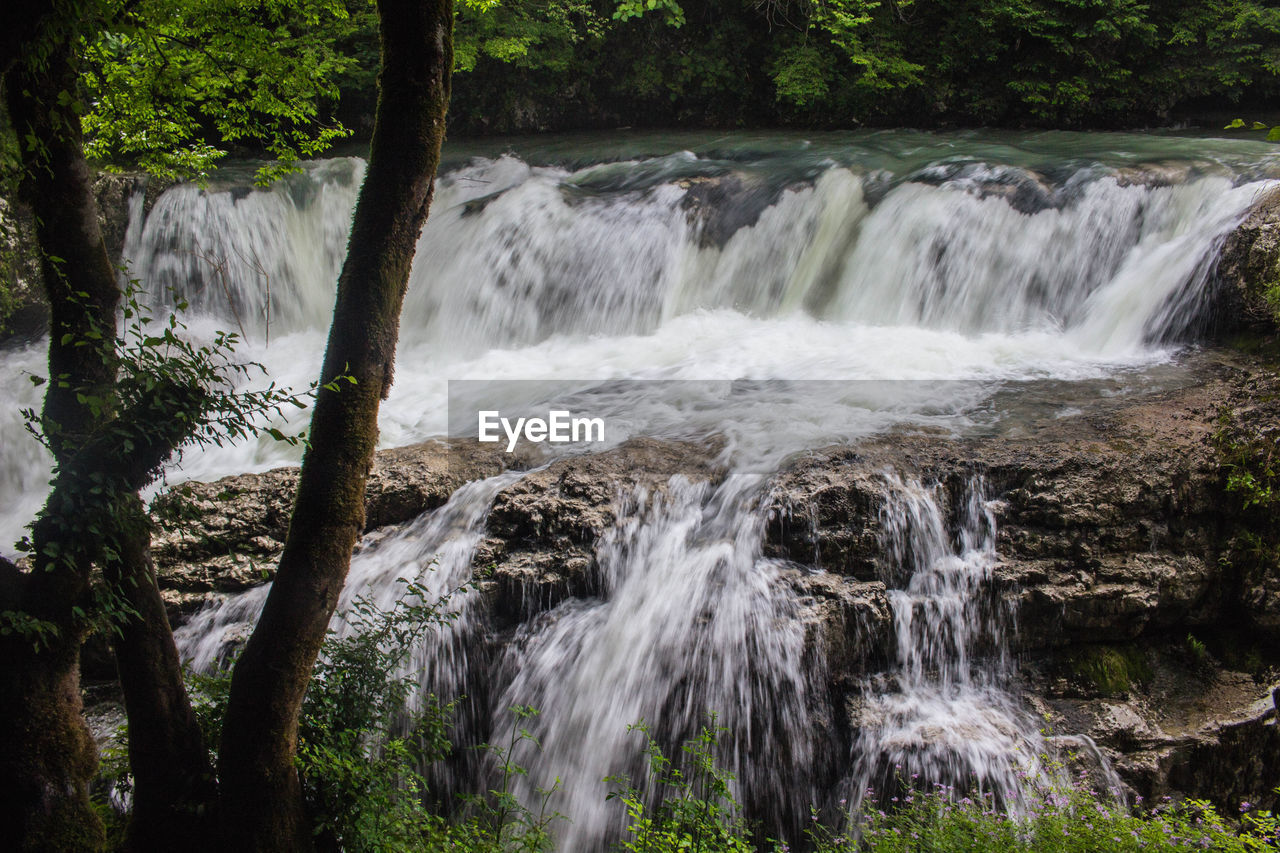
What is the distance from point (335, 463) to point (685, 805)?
2173mm

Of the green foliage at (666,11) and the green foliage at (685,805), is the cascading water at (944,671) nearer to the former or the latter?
the green foliage at (685,805)

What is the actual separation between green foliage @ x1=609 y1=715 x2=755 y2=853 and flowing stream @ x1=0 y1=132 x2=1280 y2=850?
17 cm

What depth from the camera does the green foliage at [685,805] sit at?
384 centimetres

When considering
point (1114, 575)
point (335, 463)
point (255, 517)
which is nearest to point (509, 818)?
point (335, 463)

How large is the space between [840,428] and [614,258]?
522cm

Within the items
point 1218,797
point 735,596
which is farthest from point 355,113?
point 1218,797

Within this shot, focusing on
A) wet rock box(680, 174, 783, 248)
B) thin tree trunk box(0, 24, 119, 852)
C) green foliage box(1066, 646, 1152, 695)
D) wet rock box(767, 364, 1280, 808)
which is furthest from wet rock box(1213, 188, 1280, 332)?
thin tree trunk box(0, 24, 119, 852)

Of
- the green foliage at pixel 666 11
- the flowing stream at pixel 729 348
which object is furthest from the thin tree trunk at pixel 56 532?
the green foliage at pixel 666 11

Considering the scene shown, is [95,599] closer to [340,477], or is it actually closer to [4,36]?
[340,477]

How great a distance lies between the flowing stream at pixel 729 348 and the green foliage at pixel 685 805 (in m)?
0.17

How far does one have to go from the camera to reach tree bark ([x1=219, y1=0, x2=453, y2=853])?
126 inches

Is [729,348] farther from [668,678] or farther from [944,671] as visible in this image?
[668,678]

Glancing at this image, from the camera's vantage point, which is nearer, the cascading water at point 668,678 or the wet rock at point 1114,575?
Result: the cascading water at point 668,678

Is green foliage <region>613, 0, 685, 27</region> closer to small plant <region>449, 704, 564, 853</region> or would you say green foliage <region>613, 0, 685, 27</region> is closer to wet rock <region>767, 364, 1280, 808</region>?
wet rock <region>767, 364, 1280, 808</region>
